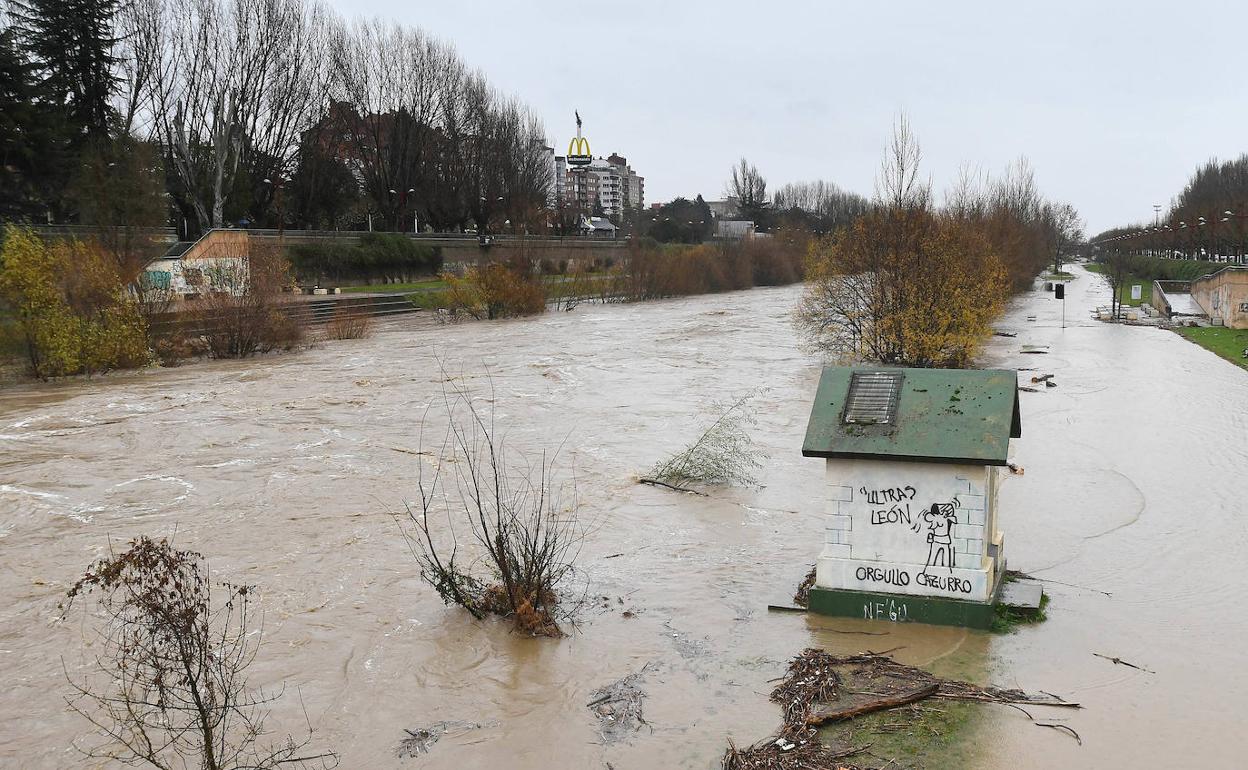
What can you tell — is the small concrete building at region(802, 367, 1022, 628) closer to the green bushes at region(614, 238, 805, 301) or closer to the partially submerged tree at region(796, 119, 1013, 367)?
the partially submerged tree at region(796, 119, 1013, 367)

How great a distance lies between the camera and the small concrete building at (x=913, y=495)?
910 centimetres

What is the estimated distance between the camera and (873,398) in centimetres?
970

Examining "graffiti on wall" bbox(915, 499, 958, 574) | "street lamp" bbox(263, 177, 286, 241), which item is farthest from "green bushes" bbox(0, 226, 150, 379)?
"street lamp" bbox(263, 177, 286, 241)

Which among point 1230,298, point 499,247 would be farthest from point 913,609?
point 499,247

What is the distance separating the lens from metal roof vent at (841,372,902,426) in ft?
31.0

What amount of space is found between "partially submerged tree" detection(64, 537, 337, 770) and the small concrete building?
4806 millimetres

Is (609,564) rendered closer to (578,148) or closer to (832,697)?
(832,697)

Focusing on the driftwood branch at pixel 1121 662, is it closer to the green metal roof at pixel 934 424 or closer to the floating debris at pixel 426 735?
the green metal roof at pixel 934 424

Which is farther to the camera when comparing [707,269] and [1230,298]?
[707,269]

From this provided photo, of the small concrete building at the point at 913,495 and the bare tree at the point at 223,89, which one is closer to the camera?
the small concrete building at the point at 913,495

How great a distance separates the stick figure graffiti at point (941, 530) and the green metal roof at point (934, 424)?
47cm

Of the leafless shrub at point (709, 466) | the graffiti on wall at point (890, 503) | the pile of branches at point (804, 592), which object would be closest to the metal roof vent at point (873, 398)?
the graffiti on wall at point (890, 503)

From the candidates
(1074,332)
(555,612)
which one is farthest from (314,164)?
(555,612)

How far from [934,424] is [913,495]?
26.3 inches
